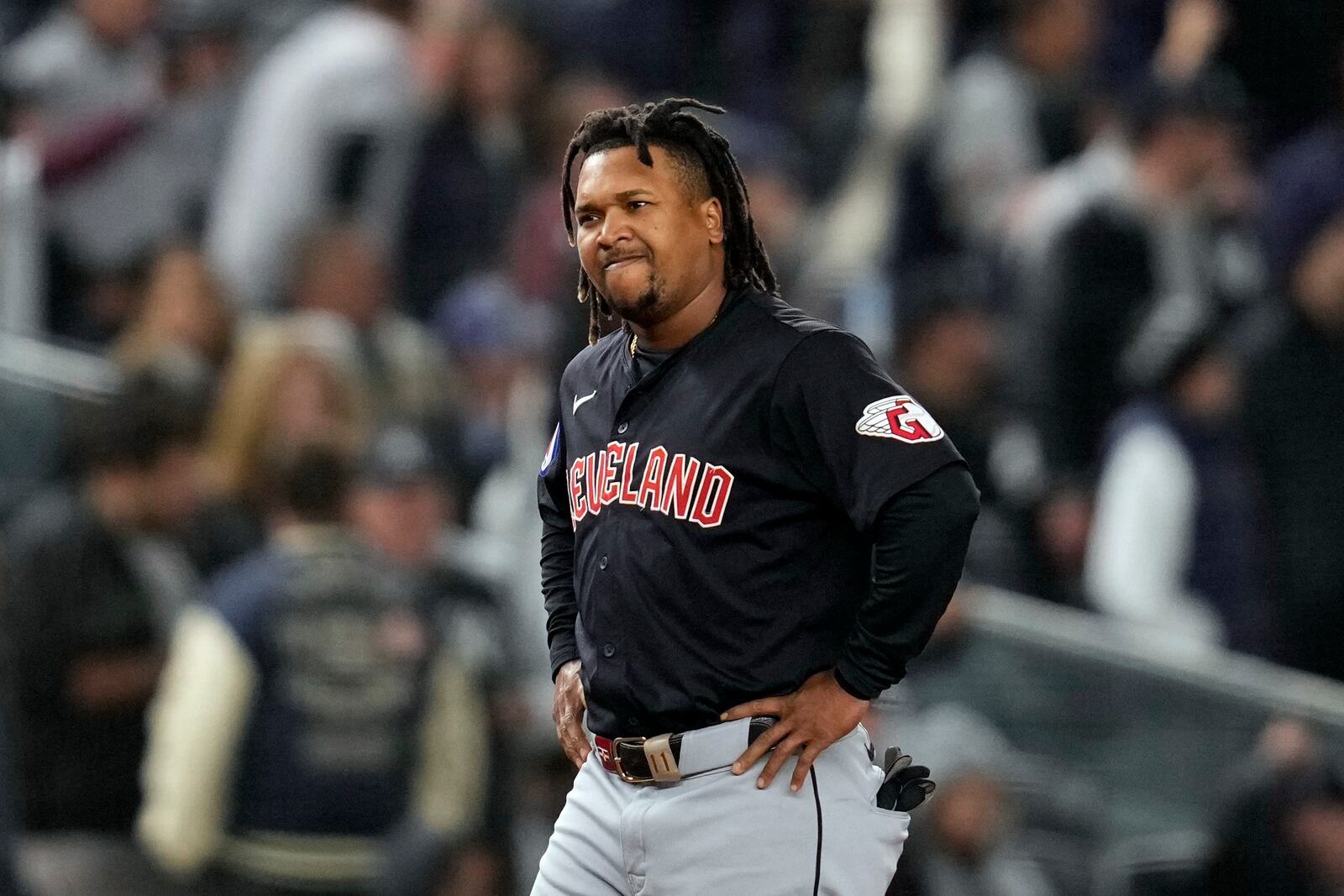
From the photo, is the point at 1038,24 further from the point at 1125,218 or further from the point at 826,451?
the point at 826,451

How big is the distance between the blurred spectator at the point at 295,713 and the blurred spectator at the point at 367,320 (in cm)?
123

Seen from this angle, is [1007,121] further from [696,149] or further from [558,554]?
[696,149]

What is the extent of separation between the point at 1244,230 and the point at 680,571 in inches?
199

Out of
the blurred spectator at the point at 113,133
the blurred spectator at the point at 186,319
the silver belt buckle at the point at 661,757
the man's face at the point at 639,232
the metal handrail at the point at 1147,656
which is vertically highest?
the man's face at the point at 639,232

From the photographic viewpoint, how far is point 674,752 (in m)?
2.78

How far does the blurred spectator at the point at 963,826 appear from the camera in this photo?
5711 millimetres

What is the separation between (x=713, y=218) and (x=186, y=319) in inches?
146

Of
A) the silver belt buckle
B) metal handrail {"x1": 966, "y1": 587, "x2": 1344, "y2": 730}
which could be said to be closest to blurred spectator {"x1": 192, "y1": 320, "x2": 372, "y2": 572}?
metal handrail {"x1": 966, "y1": 587, "x2": 1344, "y2": 730}

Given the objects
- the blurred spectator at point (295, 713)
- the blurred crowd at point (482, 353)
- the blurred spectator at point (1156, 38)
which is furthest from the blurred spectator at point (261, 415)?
the blurred spectator at point (1156, 38)

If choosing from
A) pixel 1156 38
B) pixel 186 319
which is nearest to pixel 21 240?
pixel 186 319

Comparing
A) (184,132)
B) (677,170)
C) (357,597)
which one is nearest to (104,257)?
(184,132)

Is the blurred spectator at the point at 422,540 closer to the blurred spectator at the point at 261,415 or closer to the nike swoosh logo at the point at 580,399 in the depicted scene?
the blurred spectator at the point at 261,415

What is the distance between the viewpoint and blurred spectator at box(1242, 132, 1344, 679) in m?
6.57

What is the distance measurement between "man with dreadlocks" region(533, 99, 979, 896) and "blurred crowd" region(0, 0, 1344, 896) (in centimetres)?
244
